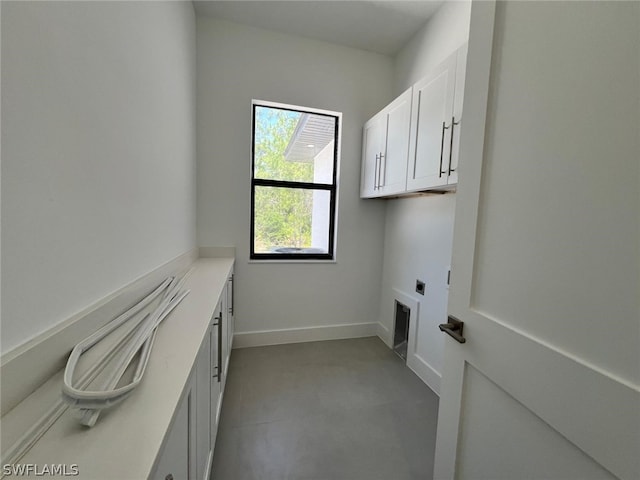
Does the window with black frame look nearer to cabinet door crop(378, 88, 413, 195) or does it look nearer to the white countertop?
cabinet door crop(378, 88, 413, 195)

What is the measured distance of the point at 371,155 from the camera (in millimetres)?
2498

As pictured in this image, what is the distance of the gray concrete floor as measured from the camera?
4.44 ft

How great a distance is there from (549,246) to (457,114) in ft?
3.68

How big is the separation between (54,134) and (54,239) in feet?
0.94

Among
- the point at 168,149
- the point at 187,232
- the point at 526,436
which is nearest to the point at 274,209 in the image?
the point at 187,232

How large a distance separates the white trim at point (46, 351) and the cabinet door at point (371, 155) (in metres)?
2.07

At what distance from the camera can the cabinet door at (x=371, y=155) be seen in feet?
7.79

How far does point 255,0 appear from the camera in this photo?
2.05 meters

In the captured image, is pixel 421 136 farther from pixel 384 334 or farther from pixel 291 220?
pixel 384 334

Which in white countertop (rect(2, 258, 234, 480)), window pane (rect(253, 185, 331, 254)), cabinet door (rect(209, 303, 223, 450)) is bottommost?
cabinet door (rect(209, 303, 223, 450))

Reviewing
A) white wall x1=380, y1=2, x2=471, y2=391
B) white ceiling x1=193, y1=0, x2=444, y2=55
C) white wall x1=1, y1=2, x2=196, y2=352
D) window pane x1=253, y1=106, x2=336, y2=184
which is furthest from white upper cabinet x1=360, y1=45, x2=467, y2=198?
white wall x1=1, y1=2, x2=196, y2=352

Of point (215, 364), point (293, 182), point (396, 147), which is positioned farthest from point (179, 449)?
point (293, 182)

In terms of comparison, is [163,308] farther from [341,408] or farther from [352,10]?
[352,10]

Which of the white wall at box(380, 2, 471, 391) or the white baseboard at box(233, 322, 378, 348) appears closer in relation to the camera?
the white wall at box(380, 2, 471, 391)
